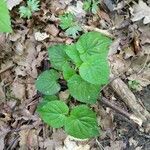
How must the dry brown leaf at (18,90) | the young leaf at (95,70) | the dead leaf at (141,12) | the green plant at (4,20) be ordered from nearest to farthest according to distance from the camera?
the green plant at (4,20) → the young leaf at (95,70) → the dry brown leaf at (18,90) → the dead leaf at (141,12)

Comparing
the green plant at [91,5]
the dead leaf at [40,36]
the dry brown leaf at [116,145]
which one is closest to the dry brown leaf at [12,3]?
the dead leaf at [40,36]

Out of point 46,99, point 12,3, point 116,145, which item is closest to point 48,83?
point 46,99

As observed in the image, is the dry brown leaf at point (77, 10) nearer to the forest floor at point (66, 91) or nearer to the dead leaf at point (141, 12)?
the forest floor at point (66, 91)

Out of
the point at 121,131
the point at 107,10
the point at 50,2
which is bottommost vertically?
the point at 121,131

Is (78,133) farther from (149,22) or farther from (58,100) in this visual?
(149,22)

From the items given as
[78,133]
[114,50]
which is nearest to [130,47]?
[114,50]

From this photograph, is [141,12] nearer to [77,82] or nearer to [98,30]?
[98,30]
